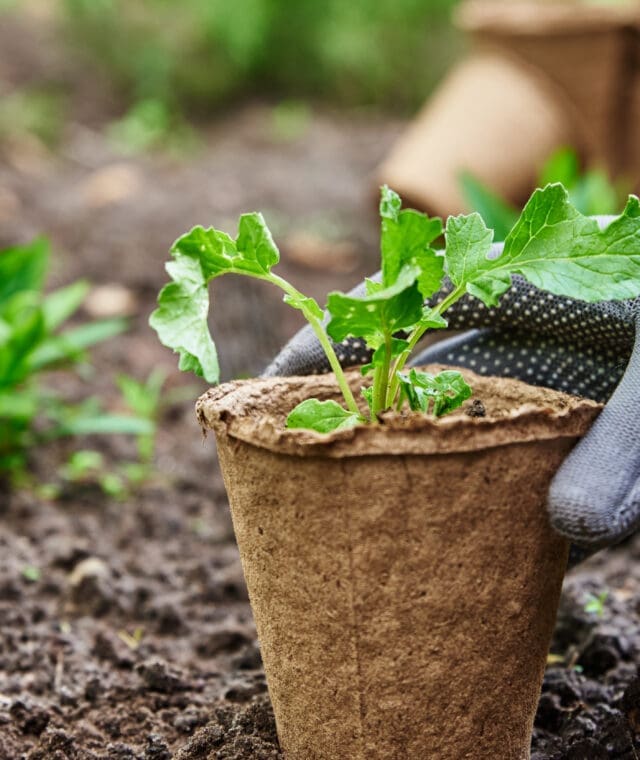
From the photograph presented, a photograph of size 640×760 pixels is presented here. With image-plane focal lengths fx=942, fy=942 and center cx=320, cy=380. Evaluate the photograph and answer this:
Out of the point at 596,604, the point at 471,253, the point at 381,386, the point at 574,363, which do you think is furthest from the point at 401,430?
the point at 596,604

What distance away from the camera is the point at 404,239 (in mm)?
993

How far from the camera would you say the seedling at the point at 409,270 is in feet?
3.27

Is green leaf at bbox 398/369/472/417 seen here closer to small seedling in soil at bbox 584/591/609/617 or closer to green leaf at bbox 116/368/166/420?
small seedling in soil at bbox 584/591/609/617

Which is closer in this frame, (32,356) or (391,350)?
(391,350)

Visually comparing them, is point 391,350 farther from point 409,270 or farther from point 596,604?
point 596,604

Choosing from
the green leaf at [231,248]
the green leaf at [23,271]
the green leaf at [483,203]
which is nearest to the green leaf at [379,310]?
the green leaf at [231,248]

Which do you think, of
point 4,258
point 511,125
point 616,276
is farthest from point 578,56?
point 616,276

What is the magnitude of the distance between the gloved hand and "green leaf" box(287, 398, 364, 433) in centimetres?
20

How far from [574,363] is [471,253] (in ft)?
0.94

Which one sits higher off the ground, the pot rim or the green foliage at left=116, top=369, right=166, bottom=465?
the pot rim

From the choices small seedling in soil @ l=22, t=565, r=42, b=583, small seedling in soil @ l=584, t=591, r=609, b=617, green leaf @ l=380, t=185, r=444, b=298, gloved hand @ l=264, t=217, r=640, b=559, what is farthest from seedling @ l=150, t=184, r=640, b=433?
small seedling in soil @ l=22, t=565, r=42, b=583

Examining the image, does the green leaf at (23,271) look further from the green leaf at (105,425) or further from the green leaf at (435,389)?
the green leaf at (435,389)

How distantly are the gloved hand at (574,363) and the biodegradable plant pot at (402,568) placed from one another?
0.05m

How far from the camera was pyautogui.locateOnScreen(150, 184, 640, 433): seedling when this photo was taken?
100 centimetres
